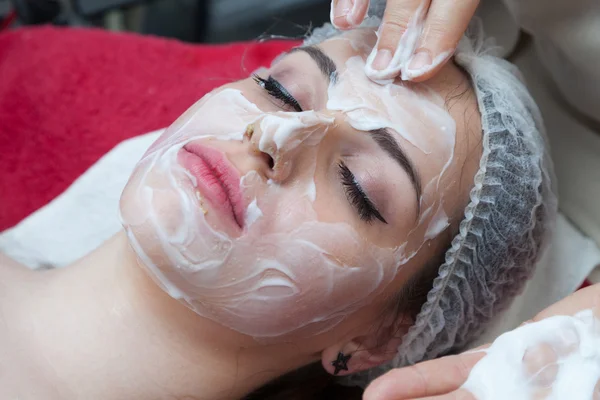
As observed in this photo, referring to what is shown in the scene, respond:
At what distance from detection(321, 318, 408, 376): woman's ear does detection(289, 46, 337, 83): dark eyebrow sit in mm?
440

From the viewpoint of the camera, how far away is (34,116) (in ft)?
4.97

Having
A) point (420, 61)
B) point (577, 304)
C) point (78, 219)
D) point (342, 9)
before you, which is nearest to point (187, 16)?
point (78, 219)

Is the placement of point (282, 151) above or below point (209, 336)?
above

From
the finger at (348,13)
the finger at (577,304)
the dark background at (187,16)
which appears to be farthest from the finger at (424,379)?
the dark background at (187,16)

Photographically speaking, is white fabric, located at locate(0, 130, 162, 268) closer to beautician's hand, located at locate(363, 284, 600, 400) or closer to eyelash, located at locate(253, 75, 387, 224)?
eyelash, located at locate(253, 75, 387, 224)

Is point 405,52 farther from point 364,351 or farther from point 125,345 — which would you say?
point 125,345

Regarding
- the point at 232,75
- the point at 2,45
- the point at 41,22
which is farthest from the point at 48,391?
the point at 41,22

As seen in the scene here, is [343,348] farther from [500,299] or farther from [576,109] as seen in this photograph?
[576,109]

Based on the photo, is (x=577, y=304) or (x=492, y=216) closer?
(x=577, y=304)

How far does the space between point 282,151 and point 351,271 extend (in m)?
0.21

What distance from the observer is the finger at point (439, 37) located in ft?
2.97

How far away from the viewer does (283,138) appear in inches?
32.4

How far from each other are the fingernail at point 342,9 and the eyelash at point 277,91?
14 cm

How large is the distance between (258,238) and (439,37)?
0.41 metres
